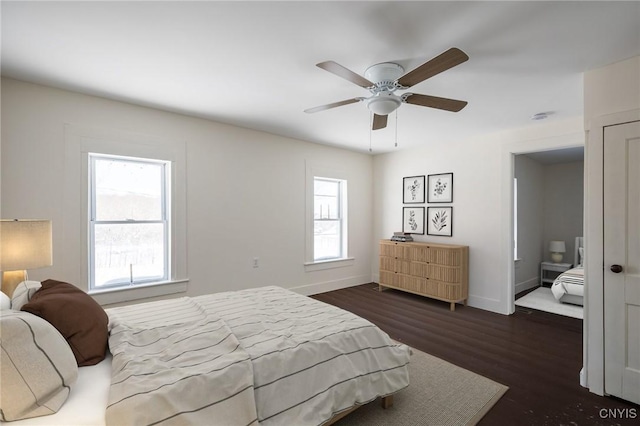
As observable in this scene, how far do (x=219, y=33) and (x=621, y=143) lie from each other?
9.84 ft

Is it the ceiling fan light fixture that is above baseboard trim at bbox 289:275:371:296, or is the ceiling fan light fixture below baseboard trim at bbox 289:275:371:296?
above

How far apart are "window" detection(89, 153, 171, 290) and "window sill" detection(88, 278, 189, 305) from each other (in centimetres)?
10

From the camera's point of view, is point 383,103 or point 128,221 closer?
point 383,103

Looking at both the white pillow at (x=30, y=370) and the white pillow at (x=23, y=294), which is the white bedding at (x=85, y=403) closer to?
the white pillow at (x=30, y=370)

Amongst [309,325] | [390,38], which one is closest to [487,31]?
[390,38]

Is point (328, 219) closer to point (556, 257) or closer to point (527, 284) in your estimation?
point (527, 284)

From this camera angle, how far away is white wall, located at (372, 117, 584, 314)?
3.81 m

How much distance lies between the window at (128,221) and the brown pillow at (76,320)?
1654mm

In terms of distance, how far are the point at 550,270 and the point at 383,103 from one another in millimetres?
5730

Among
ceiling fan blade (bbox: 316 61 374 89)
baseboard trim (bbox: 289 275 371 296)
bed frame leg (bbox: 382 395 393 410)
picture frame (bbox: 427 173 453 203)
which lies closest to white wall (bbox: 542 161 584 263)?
picture frame (bbox: 427 173 453 203)

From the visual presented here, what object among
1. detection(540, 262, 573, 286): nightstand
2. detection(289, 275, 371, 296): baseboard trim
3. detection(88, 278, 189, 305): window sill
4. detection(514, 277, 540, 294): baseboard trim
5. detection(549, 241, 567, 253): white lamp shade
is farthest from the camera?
detection(549, 241, 567, 253): white lamp shade

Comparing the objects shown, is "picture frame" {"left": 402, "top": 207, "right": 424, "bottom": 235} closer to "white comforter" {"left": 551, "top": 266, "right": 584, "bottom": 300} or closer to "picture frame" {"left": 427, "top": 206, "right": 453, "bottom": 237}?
"picture frame" {"left": 427, "top": 206, "right": 453, "bottom": 237}

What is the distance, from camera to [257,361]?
155 cm

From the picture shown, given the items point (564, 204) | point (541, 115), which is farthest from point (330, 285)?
point (564, 204)
